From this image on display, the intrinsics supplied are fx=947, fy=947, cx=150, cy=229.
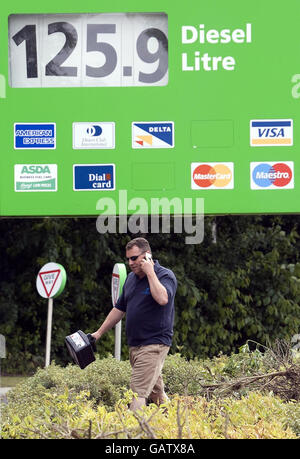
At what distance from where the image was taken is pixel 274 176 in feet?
26.9

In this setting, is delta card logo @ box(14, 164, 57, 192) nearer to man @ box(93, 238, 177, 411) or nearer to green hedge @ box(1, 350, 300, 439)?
man @ box(93, 238, 177, 411)

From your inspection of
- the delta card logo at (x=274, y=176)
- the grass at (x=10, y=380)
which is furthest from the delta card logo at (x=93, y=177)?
the grass at (x=10, y=380)

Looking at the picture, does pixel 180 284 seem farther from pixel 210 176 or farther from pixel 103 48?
pixel 103 48

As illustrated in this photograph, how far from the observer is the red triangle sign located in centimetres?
1321

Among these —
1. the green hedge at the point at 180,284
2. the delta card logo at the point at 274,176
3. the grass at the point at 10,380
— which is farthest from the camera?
the green hedge at the point at 180,284

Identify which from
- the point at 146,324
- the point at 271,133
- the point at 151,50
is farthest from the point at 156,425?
the point at 151,50

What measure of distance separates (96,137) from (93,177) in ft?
1.17

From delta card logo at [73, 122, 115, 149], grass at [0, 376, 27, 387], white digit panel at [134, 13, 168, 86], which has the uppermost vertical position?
white digit panel at [134, 13, 168, 86]

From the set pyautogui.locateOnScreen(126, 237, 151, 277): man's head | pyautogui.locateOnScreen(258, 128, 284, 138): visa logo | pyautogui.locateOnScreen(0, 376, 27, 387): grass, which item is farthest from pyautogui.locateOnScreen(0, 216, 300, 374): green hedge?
pyautogui.locateOnScreen(126, 237, 151, 277): man's head

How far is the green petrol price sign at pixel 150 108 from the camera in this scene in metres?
8.26

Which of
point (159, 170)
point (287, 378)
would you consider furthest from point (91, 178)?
point (287, 378)

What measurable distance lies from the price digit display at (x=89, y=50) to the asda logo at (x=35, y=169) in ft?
2.46

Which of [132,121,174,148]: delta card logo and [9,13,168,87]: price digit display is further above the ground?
[9,13,168,87]: price digit display

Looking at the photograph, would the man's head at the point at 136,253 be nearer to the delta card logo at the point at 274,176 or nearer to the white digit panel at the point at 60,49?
the delta card logo at the point at 274,176
